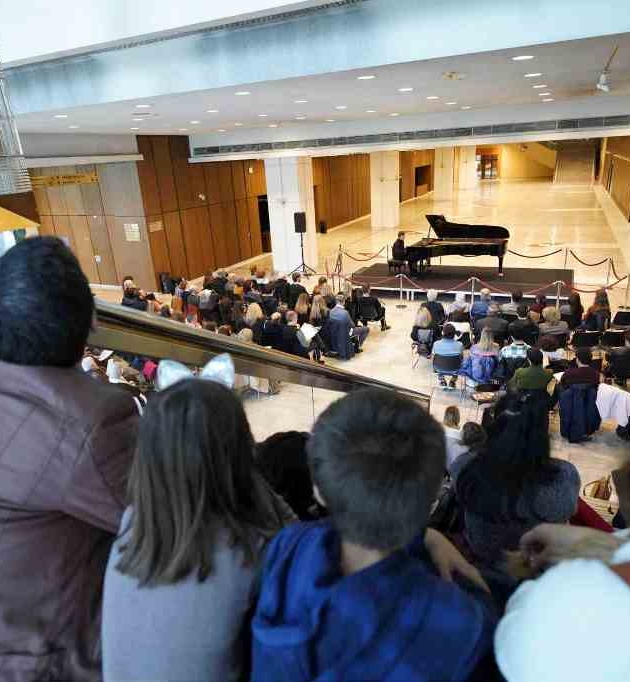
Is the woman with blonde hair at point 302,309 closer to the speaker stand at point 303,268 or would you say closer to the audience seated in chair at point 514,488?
the speaker stand at point 303,268

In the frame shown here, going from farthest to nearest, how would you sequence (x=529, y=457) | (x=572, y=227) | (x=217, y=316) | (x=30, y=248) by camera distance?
(x=572, y=227), (x=217, y=316), (x=529, y=457), (x=30, y=248)

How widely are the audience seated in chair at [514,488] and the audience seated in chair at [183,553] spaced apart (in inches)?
49.0

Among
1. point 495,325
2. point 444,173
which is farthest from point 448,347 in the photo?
point 444,173

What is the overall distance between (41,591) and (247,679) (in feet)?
1.60

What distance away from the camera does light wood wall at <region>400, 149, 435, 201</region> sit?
31.5 meters

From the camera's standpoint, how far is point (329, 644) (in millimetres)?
865

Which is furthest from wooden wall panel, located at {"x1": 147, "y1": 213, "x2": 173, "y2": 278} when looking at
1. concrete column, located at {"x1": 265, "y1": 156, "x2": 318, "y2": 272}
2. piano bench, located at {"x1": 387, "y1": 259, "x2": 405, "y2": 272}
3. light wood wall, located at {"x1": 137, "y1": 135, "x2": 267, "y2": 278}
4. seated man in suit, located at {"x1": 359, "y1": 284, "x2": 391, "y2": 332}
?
seated man in suit, located at {"x1": 359, "y1": 284, "x2": 391, "y2": 332}

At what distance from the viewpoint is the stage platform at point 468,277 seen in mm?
12180

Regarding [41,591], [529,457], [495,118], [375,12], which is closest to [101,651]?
[41,591]

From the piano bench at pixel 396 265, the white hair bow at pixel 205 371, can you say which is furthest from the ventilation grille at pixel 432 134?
the white hair bow at pixel 205 371

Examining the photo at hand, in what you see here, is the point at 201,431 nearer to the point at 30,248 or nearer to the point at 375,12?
the point at 30,248

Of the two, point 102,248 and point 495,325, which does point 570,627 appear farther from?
point 102,248

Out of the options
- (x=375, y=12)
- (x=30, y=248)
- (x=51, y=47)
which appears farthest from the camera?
(x=51, y=47)

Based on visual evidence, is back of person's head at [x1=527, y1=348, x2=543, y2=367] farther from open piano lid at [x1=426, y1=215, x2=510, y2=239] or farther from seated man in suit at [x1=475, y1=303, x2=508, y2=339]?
open piano lid at [x1=426, y1=215, x2=510, y2=239]
